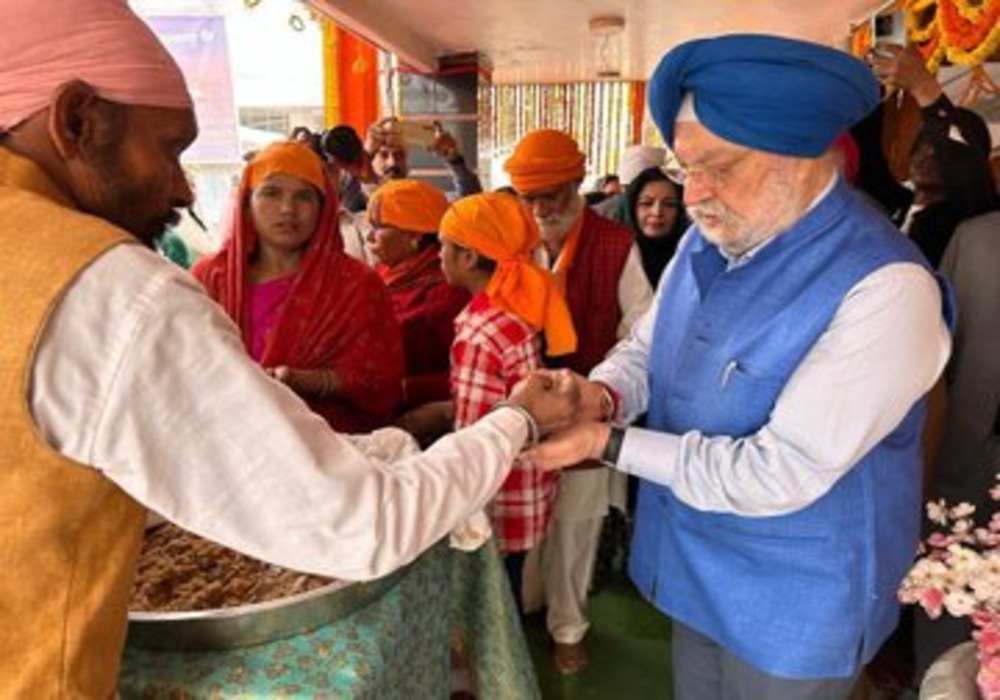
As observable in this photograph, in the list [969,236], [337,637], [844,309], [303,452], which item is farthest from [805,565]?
[969,236]

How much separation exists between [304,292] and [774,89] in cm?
148

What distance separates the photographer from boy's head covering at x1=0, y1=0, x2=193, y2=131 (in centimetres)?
79

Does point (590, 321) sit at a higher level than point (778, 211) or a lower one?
lower

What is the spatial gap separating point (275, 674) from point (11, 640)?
34cm

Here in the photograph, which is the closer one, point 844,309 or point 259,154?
point 844,309

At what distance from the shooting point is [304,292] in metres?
2.25

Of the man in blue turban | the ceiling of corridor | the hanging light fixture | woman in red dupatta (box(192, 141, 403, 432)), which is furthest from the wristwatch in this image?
the hanging light fixture

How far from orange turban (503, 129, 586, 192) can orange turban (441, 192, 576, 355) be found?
0.64 metres

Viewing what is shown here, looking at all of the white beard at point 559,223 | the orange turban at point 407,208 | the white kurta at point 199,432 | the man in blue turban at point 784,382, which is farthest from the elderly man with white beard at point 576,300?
the white kurta at point 199,432

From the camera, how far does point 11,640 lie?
748mm

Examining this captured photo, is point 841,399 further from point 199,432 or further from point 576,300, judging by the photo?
point 576,300

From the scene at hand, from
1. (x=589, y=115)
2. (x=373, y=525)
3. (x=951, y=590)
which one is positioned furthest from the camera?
(x=589, y=115)

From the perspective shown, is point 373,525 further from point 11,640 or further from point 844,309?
point 844,309

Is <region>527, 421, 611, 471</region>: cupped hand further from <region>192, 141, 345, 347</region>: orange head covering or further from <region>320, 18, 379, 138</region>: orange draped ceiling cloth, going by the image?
<region>320, 18, 379, 138</region>: orange draped ceiling cloth
